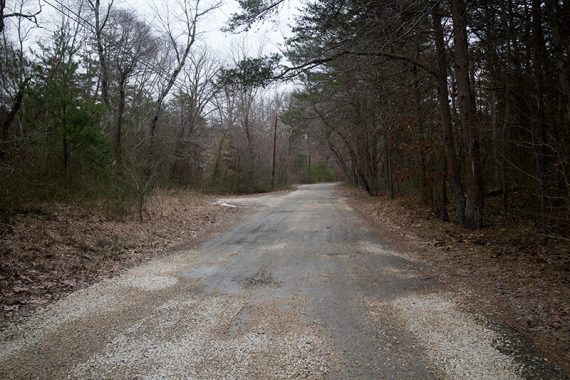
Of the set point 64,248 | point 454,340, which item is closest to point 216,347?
point 454,340

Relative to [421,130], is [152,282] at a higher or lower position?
lower

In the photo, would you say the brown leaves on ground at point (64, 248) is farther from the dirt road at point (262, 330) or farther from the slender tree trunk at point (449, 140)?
the slender tree trunk at point (449, 140)

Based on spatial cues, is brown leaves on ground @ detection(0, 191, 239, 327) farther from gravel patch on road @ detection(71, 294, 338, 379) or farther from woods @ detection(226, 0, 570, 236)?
woods @ detection(226, 0, 570, 236)

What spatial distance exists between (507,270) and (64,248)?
7594 mm

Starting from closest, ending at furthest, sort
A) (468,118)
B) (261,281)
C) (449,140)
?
(261,281) < (468,118) < (449,140)

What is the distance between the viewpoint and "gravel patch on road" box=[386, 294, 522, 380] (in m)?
2.96

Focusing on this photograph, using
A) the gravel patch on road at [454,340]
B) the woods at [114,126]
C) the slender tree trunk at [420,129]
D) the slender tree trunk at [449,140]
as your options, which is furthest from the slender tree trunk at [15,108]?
the slender tree trunk at [449,140]

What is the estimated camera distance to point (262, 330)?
3742mm

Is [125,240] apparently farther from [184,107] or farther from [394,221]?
[184,107]

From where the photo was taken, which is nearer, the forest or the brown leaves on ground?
the brown leaves on ground

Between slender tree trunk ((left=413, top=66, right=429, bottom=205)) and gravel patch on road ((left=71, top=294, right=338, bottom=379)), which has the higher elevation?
slender tree trunk ((left=413, top=66, right=429, bottom=205))

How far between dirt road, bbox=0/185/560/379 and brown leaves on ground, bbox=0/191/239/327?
1.55 ft

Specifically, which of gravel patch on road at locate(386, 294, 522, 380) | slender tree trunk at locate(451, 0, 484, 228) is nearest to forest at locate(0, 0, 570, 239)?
slender tree trunk at locate(451, 0, 484, 228)

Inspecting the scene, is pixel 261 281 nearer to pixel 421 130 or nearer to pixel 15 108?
pixel 421 130
